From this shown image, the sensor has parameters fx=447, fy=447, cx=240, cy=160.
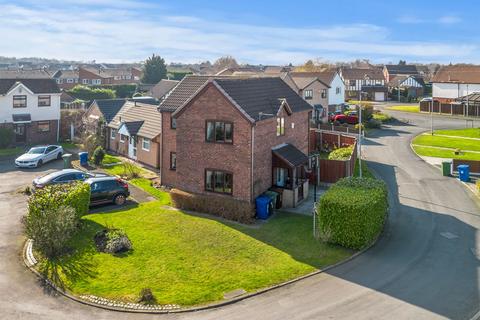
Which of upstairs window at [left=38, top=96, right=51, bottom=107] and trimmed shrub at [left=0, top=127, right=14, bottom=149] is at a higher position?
upstairs window at [left=38, top=96, right=51, bottom=107]

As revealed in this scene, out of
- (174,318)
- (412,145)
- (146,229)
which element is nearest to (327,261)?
(174,318)

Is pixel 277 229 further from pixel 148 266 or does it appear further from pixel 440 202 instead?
pixel 440 202

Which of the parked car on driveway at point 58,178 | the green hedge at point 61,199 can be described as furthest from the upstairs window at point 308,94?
the green hedge at point 61,199

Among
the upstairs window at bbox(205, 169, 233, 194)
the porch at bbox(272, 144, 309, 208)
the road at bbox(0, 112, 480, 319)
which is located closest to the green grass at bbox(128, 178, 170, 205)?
the upstairs window at bbox(205, 169, 233, 194)

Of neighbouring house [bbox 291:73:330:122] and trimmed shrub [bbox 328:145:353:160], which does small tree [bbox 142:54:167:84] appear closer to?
neighbouring house [bbox 291:73:330:122]

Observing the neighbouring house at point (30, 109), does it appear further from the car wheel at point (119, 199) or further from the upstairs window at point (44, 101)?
the car wheel at point (119, 199)
